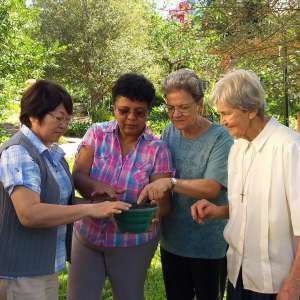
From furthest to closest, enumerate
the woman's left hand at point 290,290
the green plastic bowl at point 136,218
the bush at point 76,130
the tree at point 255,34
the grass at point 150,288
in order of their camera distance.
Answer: the bush at point 76,130 < the grass at point 150,288 < the tree at point 255,34 < the green plastic bowl at point 136,218 < the woman's left hand at point 290,290

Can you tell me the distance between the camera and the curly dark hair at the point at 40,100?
200cm

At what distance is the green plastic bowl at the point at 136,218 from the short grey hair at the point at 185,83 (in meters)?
0.65

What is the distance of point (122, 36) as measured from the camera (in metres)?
16.7

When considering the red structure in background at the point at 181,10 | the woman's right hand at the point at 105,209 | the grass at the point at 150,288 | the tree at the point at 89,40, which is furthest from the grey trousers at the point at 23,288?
the tree at the point at 89,40

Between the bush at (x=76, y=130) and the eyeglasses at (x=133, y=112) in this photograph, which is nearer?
the eyeglasses at (x=133, y=112)

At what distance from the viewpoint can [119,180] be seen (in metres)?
2.34

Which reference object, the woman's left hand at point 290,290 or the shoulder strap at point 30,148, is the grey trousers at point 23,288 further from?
the woman's left hand at point 290,290

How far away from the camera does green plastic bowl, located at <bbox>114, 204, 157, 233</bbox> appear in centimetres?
204

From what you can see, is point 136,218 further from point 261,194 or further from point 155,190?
point 261,194

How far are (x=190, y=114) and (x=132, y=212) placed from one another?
661 mm

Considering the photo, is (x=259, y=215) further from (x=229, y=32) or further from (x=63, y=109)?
(x=229, y=32)

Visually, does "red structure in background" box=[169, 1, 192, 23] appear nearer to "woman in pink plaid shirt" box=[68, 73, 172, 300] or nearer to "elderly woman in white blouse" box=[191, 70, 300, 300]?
"woman in pink plaid shirt" box=[68, 73, 172, 300]

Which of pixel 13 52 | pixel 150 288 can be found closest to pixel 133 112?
pixel 150 288

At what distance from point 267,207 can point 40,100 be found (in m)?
1.09
